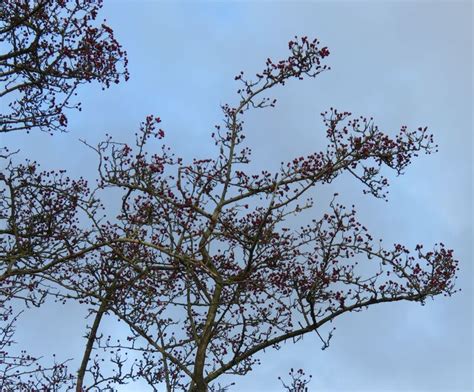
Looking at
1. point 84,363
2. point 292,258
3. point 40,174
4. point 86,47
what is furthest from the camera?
point 84,363

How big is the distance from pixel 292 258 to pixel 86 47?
4853 mm

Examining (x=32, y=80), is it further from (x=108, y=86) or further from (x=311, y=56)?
(x=311, y=56)

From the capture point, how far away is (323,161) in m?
11.2

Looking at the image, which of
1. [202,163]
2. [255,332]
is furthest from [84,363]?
[202,163]

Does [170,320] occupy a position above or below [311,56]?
below

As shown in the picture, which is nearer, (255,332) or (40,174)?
(40,174)

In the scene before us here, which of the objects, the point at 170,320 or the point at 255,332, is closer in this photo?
the point at 255,332

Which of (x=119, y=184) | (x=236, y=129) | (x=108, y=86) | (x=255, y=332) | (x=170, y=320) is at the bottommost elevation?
(x=255, y=332)

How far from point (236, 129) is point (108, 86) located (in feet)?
10.6

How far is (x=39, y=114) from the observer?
10086 millimetres

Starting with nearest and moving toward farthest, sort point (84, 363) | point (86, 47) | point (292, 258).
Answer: point (86, 47) < point (292, 258) < point (84, 363)

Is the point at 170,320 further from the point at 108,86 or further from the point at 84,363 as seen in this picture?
the point at 108,86

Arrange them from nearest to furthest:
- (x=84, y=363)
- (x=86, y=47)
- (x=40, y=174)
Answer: (x=86, y=47) → (x=40, y=174) → (x=84, y=363)

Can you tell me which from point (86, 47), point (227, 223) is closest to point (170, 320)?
point (227, 223)
